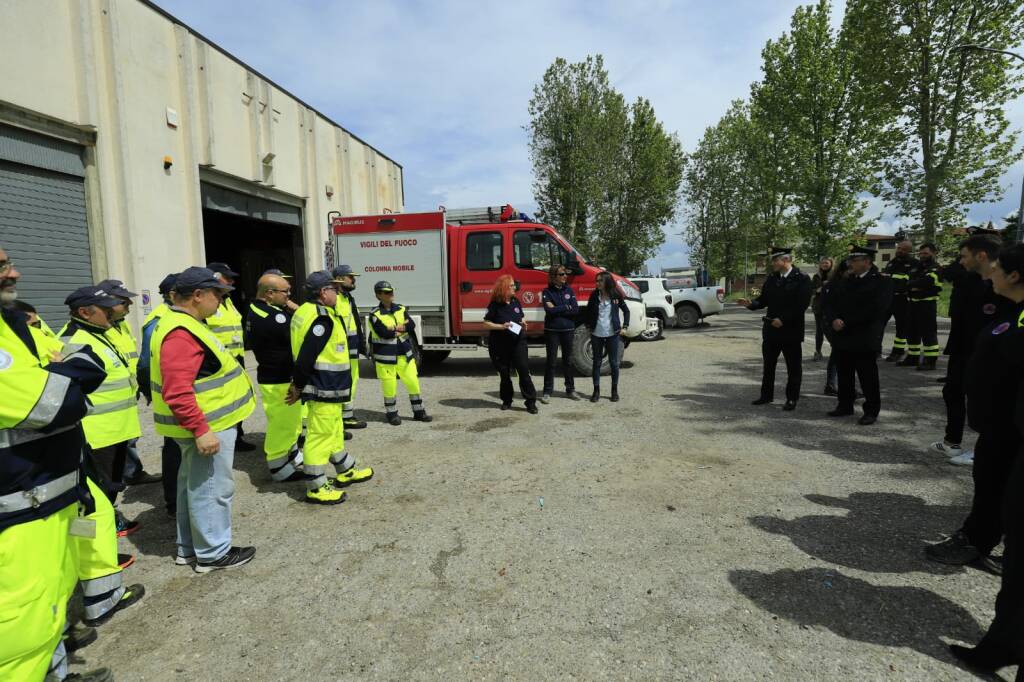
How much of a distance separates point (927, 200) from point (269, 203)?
18.9 m

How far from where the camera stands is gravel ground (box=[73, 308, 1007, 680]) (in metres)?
2.37

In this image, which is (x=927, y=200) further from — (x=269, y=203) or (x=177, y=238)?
(x=177, y=238)

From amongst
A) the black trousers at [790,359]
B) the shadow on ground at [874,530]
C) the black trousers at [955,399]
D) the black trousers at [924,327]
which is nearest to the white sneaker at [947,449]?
the black trousers at [955,399]

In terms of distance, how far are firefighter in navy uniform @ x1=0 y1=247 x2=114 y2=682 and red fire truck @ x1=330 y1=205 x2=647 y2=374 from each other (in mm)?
7257

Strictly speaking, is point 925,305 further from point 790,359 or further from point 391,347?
point 391,347

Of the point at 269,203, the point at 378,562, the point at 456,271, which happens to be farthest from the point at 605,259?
the point at 378,562

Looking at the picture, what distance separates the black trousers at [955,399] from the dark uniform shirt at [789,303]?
5.58 feet

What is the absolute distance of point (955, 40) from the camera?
1517 centimetres

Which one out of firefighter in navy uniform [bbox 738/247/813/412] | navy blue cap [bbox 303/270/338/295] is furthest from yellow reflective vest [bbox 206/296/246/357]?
firefighter in navy uniform [bbox 738/247/813/412]

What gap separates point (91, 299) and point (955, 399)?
6.80 meters

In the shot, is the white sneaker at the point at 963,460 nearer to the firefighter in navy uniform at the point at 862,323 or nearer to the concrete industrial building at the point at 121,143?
the firefighter in navy uniform at the point at 862,323

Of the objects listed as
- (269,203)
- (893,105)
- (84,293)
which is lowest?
(84,293)

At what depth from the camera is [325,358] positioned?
4145 mm

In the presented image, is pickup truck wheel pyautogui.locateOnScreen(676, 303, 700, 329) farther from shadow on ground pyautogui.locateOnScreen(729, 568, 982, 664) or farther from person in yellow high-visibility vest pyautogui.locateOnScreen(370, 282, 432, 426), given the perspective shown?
shadow on ground pyautogui.locateOnScreen(729, 568, 982, 664)
